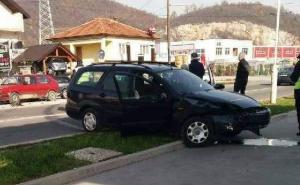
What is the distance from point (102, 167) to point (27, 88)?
1782 cm

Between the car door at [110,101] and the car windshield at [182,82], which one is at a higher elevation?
the car windshield at [182,82]

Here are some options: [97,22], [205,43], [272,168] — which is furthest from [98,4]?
[272,168]

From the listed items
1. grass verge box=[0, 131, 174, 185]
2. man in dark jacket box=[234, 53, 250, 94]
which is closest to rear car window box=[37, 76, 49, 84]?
man in dark jacket box=[234, 53, 250, 94]

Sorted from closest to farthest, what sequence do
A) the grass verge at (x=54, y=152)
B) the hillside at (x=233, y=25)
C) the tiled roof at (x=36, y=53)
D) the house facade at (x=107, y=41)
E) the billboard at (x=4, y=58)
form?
the grass verge at (x=54, y=152) < the billboard at (x=4, y=58) < the tiled roof at (x=36, y=53) < the house facade at (x=107, y=41) < the hillside at (x=233, y=25)

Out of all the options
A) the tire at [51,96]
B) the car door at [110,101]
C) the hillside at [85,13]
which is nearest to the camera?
the car door at [110,101]

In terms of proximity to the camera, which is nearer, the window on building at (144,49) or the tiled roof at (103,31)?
the tiled roof at (103,31)

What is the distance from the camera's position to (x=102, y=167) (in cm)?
761

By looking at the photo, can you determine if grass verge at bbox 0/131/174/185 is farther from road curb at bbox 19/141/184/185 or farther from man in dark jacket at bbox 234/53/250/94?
man in dark jacket at bbox 234/53/250/94

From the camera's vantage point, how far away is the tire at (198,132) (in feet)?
30.2

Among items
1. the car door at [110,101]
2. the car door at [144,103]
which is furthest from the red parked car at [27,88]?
the car door at [144,103]

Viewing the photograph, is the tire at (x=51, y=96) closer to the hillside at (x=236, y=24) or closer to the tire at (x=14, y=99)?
the tire at (x=14, y=99)

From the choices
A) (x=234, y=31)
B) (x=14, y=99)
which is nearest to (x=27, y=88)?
(x=14, y=99)

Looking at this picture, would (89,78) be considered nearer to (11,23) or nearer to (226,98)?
(226,98)

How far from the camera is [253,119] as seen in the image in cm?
935
